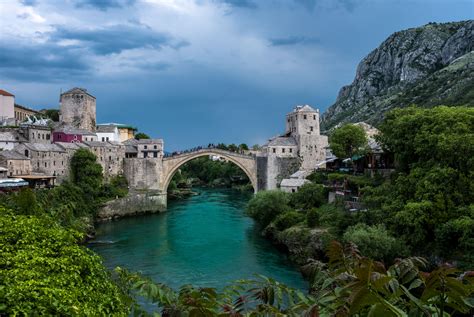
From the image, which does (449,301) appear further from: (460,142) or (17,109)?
(17,109)

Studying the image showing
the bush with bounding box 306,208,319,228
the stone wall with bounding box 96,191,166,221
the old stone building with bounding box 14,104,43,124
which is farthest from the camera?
the old stone building with bounding box 14,104,43,124

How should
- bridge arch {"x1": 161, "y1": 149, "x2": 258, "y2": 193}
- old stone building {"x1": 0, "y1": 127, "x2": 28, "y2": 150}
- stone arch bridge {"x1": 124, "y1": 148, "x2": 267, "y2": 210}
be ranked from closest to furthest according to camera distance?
old stone building {"x1": 0, "y1": 127, "x2": 28, "y2": 150}
stone arch bridge {"x1": 124, "y1": 148, "x2": 267, "y2": 210}
bridge arch {"x1": 161, "y1": 149, "x2": 258, "y2": 193}

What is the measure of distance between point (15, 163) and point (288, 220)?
26.4 metres

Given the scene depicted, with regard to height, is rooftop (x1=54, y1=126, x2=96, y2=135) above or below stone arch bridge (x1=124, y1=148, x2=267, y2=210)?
above

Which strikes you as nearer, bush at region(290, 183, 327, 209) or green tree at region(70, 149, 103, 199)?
bush at region(290, 183, 327, 209)

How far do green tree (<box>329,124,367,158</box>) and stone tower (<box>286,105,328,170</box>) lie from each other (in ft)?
23.4

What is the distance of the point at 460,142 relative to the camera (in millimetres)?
23359

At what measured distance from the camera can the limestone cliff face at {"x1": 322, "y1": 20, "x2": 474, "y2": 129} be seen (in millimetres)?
85125

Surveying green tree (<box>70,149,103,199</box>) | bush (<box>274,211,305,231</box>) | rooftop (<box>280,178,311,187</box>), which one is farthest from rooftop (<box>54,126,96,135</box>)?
bush (<box>274,211,305,231</box>)

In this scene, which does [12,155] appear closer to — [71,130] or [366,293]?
[71,130]

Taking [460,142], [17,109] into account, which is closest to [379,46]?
[17,109]

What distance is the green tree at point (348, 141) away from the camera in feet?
144

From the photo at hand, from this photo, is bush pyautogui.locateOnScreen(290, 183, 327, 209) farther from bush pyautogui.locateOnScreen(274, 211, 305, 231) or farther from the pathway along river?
the pathway along river

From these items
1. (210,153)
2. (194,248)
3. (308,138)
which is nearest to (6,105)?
(210,153)
